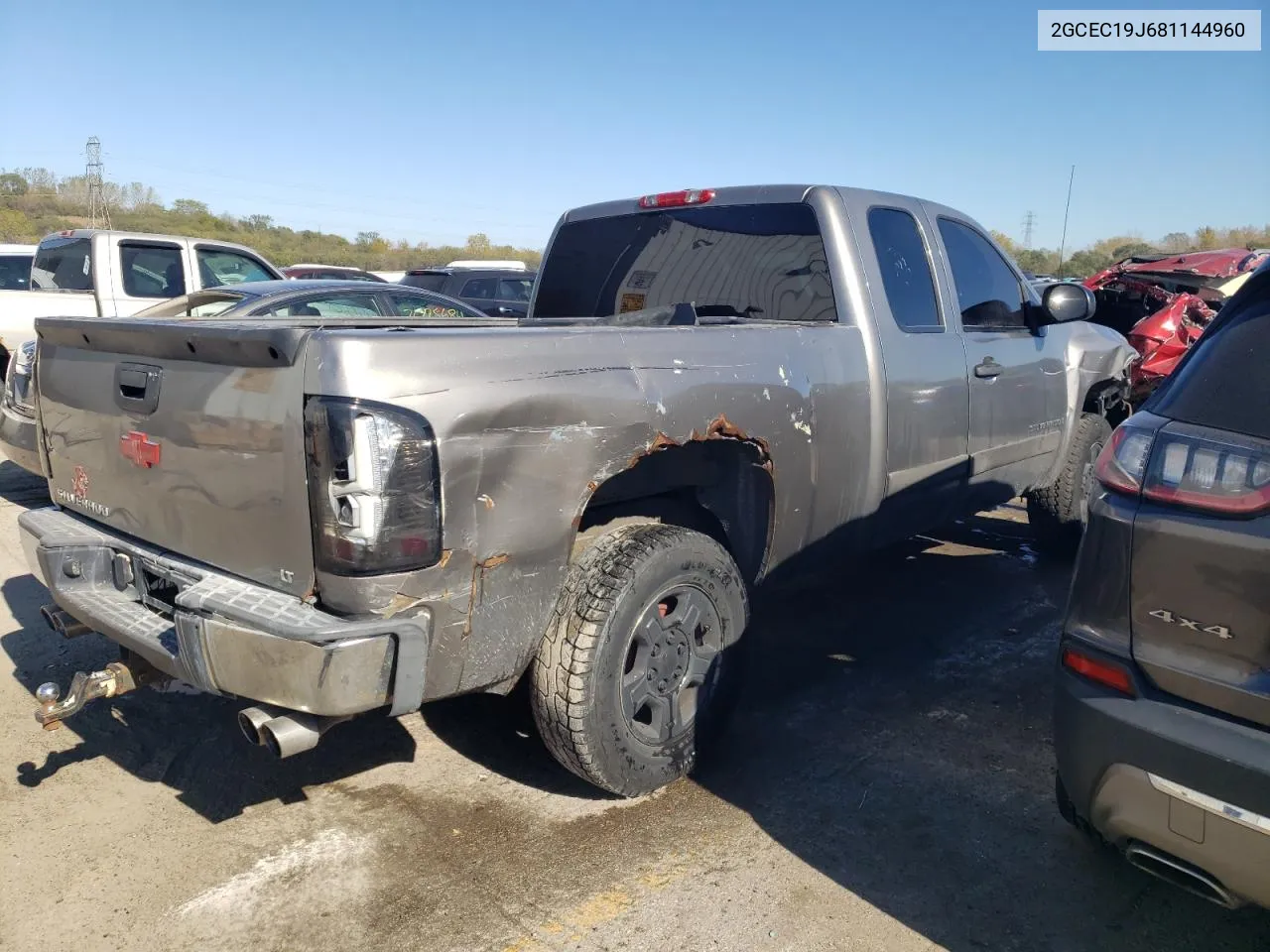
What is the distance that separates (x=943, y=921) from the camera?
258 cm

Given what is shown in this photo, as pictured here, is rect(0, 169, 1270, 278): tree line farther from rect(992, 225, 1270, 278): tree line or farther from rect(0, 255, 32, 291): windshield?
rect(0, 255, 32, 291): windshield

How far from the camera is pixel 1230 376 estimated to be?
2.11m

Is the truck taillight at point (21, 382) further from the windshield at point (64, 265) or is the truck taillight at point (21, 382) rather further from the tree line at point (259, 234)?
the tree line at point (259, 234)

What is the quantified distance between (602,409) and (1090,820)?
1601 millimetres

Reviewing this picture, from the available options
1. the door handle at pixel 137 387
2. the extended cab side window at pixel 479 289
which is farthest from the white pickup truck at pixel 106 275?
the door handle at pixel 137 387

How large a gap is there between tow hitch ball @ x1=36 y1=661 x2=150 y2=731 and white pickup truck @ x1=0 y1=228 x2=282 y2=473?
24.6ft

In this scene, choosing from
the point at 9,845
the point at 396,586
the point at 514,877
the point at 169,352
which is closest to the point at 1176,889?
the point at 514,877

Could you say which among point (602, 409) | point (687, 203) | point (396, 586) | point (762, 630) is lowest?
point (762, 630)

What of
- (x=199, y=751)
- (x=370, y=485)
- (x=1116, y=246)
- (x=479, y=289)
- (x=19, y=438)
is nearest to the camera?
(x=370, y=485)

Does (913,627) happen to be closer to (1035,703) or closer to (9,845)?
(1035,703)

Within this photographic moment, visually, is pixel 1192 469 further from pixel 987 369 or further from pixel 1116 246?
pixel 1116 246

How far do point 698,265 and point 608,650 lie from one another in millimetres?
2234

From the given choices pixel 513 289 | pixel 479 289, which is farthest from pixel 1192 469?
pixel 513 289

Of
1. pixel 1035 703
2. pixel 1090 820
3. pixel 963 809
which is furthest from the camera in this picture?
pixel 1035 703
